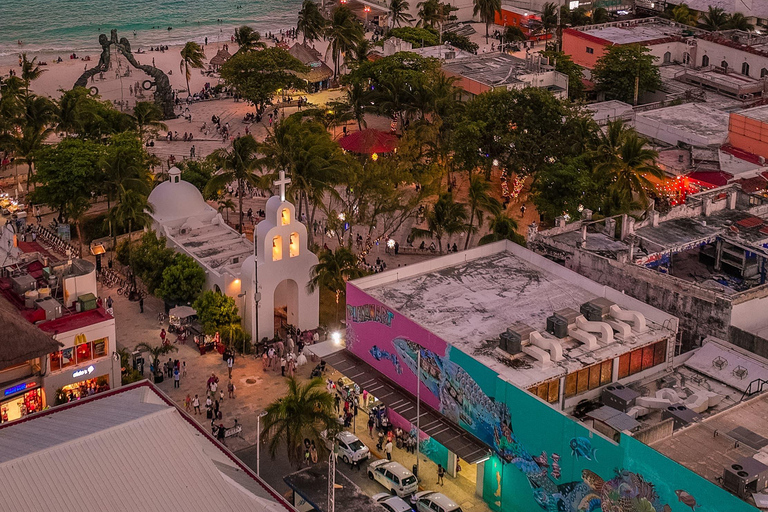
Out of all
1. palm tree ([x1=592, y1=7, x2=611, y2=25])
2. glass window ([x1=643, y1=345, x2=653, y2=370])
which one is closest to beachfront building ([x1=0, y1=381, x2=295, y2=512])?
glass window ([x1=643, y1=345, x2=653, y2=370])

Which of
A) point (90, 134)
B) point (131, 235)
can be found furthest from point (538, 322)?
point (90, 134)

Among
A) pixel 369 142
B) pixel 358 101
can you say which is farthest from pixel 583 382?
pixel 358 101

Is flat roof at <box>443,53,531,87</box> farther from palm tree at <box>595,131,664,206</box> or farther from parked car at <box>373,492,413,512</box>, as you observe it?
parked car at <box>373,492,413,512</box>

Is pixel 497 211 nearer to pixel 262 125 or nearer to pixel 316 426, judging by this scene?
pixel 316 426

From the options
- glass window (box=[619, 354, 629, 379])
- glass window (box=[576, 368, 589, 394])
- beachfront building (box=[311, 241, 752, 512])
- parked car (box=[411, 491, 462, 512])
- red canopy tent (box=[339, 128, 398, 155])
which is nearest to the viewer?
beachfront building (box=[311, 241, 752, 512])

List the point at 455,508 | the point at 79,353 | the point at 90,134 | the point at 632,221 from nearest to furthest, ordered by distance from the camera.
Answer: the point at 455,508, the point at 79,353, the point at 632,221, the point at 90,134

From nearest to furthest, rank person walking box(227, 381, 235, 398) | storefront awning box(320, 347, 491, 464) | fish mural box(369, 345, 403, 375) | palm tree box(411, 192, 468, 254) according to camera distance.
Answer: storefront awning box(320, 347, 491, 464)
fish mural box(369, 345, 403, 375)
person walking box(227, 381, 235, 398)
palm tree box(411, 192, 468, 254)

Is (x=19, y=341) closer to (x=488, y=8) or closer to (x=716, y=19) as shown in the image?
(x=716, y=19)
